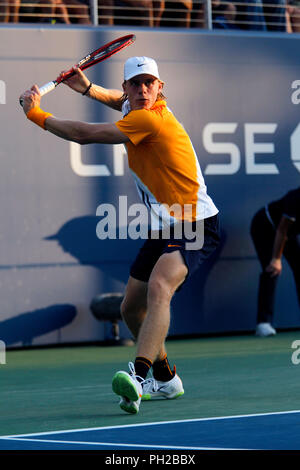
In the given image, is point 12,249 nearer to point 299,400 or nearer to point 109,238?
point 109,238

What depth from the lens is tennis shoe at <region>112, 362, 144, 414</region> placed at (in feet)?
18.4

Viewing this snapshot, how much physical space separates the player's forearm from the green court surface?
201 centimetres

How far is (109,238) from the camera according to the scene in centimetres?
1118

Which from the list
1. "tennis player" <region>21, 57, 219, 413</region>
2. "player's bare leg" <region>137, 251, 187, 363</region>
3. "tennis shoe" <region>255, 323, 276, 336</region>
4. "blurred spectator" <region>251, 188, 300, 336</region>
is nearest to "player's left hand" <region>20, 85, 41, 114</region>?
"tennis player" <region>21, 57, 219, 413</region>

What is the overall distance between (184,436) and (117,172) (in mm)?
6596

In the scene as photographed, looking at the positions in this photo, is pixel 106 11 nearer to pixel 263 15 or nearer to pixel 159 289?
pixel 263 15

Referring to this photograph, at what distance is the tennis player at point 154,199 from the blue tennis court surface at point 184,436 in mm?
569

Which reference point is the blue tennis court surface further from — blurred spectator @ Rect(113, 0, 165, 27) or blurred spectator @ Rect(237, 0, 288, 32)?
blurred spectator @ Rect(237, 0, 288, 32)

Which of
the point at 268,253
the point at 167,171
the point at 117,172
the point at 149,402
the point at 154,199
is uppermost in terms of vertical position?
the point at 117,172

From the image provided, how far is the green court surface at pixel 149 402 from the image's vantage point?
18.9 ft

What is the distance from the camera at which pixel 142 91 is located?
19.9 feet

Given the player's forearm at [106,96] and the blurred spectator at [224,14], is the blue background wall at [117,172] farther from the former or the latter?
the player's forearm at [106,96]

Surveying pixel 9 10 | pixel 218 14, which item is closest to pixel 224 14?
pixel 218 14
